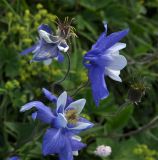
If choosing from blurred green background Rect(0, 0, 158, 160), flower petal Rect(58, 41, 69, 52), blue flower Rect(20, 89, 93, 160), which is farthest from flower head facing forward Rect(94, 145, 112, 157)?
flower petal Rect(58, 41, 69, 52)

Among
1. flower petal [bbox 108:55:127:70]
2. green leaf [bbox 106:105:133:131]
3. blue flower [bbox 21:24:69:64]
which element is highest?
blue flower [bbox 21:24:69:64]

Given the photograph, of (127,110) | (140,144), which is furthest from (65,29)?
(140,144)

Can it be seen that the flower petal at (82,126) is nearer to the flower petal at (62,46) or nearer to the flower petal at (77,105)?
the flower petal at (77,105)

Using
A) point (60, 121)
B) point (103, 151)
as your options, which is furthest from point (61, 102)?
point (103, 151)

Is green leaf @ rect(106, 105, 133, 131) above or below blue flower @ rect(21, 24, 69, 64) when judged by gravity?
below

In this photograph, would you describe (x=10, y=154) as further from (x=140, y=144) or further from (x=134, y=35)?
(x=134, y=35)

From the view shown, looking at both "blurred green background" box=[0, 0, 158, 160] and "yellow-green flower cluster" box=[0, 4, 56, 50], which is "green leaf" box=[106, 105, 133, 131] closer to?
"blurred green background" box=[0, 0, 158, 160]

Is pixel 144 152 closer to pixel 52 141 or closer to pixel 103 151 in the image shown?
pixel 103 151
